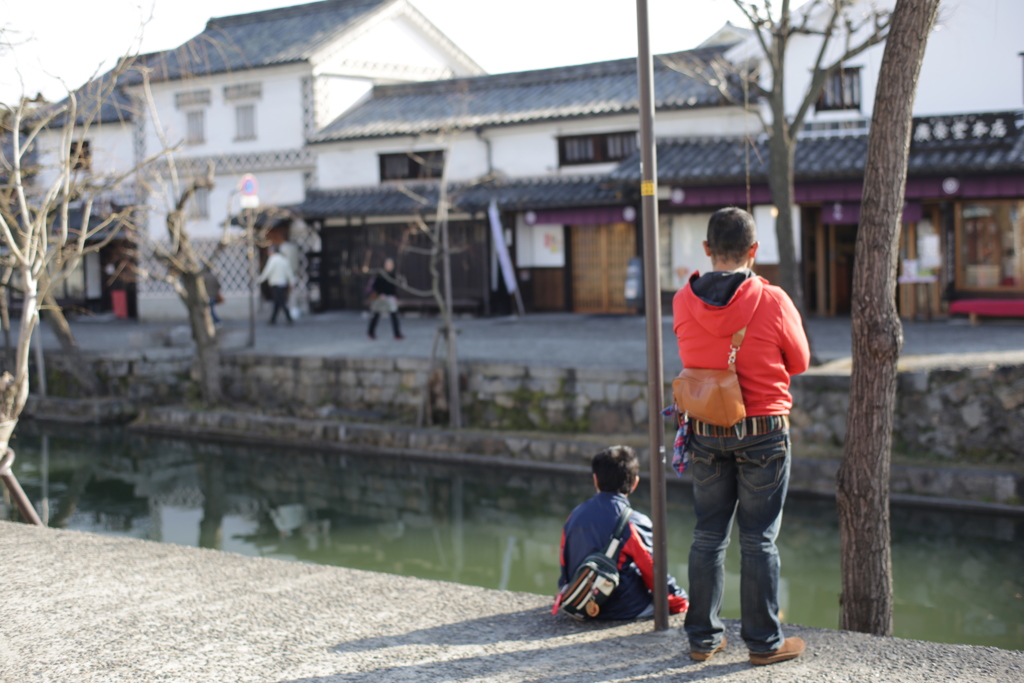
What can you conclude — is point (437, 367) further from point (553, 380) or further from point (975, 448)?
point (975, 448)

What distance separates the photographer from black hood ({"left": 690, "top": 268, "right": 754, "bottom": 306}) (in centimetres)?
370

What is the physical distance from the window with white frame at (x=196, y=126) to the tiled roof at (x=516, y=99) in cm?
420

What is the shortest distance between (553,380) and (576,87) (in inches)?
441

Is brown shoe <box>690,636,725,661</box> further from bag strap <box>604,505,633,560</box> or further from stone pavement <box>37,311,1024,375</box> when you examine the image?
stone pavement <box>37,311,1024,375</box>

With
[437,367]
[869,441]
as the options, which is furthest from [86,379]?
[869,441]

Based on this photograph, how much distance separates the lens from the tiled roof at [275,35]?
24.0m

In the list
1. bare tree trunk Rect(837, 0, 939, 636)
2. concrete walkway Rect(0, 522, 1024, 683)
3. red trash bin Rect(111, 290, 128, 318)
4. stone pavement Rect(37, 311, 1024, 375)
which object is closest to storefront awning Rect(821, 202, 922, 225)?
stone pavement Rect(37, 311, 1024, 375)

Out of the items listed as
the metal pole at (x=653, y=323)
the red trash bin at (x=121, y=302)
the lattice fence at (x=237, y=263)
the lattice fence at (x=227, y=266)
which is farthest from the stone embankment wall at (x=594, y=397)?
the red trash bin at (x=121, y=302)

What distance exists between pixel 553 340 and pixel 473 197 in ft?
20.5

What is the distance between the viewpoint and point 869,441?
14.7 ft

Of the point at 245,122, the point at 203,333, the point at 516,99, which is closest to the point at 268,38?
the point at 245,122

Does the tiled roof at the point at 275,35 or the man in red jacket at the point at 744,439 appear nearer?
the man in red jacket at the point at 744,439

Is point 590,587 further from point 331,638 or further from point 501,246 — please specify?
point 501,246

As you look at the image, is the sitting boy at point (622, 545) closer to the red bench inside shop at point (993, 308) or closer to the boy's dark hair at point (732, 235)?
the boy's dark hair at point (732, 235)
